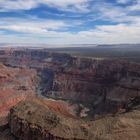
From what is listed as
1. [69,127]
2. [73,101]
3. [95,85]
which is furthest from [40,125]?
[95,85]

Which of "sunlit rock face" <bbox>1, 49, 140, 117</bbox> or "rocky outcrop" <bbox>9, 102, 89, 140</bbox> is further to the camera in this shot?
"sunlit rock face" <bbox>1, 49, 140, 117</bbox>

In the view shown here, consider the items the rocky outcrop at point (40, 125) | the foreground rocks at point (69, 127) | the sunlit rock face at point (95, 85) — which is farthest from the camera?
the sunlit rock face at point (95, 85)

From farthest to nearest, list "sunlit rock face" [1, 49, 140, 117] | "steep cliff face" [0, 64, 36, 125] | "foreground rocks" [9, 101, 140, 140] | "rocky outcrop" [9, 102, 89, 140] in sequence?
"sunlit rock face" [1, 49, 140, 117]
"steep cliff face" [0, 64, 36, 125]
"rocky outcrop" [9, 102, 89, 140]
"foreground rocks" [9, 101, 140, 140]

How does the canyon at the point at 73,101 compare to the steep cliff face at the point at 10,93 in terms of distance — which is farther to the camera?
the steep cliff face at the point at 10,93

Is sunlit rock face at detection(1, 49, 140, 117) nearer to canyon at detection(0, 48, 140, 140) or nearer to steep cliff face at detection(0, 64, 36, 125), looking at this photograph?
canyon at detection(0, 48, 140, 140)

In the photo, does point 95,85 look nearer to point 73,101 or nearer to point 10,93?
point 73,101

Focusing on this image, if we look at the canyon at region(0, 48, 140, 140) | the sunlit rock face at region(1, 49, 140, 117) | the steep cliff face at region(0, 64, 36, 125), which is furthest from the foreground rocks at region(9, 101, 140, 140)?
the sunlit rock face at region(1, 49, 140, 117)

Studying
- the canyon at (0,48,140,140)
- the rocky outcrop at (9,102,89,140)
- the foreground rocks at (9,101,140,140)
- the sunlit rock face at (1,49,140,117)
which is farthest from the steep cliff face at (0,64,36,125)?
the foreground rocks at (9,101,140,140)

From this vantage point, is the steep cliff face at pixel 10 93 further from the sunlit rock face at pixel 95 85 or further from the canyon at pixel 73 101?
the sunlit rock face at pixel 95 85

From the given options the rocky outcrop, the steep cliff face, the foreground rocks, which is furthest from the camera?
the steep cliff face

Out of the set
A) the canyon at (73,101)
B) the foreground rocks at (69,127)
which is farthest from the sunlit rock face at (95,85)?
the foreground rocks at (69,127)

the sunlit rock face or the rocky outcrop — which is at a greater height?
the rocky outcrop
